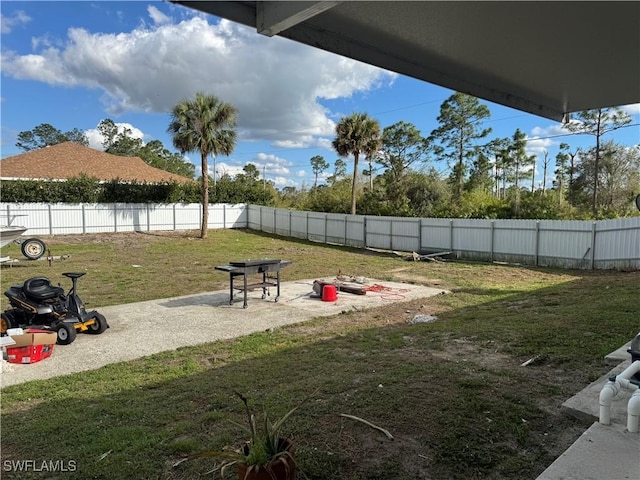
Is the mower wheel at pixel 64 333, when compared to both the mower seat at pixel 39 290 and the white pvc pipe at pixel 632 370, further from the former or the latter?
the white pvc pipe at pixel 632 370

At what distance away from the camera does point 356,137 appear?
2191 cm

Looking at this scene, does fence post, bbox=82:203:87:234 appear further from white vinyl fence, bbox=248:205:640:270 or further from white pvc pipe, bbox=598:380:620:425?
white pvc pipe, bbox=598:380:620:425

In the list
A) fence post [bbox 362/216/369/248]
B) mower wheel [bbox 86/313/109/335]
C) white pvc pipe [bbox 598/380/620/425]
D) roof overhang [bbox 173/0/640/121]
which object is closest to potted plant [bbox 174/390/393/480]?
white pvc pipe [bbox 598/380/620/425]

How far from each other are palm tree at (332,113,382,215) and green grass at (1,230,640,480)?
15.4 metres

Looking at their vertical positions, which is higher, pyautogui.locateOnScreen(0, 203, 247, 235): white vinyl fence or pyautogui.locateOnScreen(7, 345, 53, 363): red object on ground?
pyautogui.locateOnScreen(0, 203, 247, 235): white vinyl fence

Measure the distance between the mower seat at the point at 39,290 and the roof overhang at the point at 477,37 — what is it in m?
5.74

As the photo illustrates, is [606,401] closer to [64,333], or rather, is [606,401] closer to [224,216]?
[64,333]

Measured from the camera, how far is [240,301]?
8.73 m

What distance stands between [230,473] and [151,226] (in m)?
24.2

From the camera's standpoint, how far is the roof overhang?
2109 mm

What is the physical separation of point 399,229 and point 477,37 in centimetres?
1586

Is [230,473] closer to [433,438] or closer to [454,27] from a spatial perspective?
[433,438]

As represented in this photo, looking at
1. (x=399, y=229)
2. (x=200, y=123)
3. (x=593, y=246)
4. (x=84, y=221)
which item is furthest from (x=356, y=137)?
(x=84, y=221)

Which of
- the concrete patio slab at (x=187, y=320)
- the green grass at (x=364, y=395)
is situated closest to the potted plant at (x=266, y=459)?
the green grass at (x=364, y=395)
